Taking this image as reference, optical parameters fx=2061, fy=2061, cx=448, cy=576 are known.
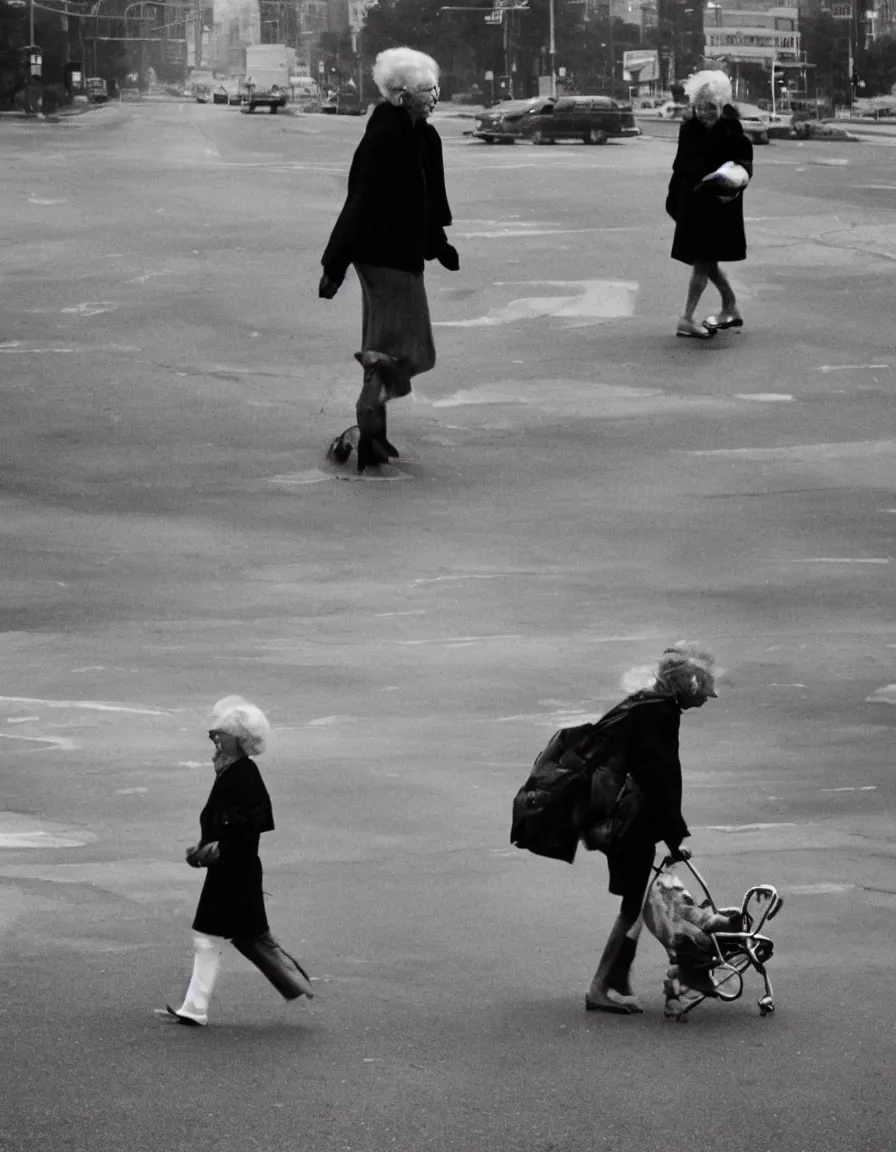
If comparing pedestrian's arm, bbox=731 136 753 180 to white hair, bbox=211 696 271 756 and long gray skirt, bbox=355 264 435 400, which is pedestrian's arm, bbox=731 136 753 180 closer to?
long gray skirt, bbox=355 264 435 400

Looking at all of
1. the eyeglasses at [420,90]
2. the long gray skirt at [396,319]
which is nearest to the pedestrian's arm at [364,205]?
the long gray skirt at [396,319]

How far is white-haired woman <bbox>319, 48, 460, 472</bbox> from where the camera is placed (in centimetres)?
1316

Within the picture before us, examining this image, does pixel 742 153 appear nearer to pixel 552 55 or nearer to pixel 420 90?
pixel 420 90

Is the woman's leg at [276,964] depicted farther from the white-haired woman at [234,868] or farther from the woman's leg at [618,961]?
the woman's leg at [618,961]

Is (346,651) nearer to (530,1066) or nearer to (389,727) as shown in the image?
(389,727)

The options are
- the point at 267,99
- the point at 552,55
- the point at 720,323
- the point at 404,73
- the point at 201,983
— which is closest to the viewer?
the point at 201,983

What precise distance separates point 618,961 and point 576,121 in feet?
170

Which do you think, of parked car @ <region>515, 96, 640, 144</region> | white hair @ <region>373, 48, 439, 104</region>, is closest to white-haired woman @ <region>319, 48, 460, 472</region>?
white hair @ <region>373, 48, 439, 104</region>

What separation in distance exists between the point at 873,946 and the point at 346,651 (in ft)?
13.1

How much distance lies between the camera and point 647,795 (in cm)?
637

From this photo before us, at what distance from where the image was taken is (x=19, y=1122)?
546 cm

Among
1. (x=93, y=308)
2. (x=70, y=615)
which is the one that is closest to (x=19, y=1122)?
(x=70, y=615)

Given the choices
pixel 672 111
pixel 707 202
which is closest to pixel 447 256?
pixel 707 202

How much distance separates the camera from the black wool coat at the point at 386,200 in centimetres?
1320
